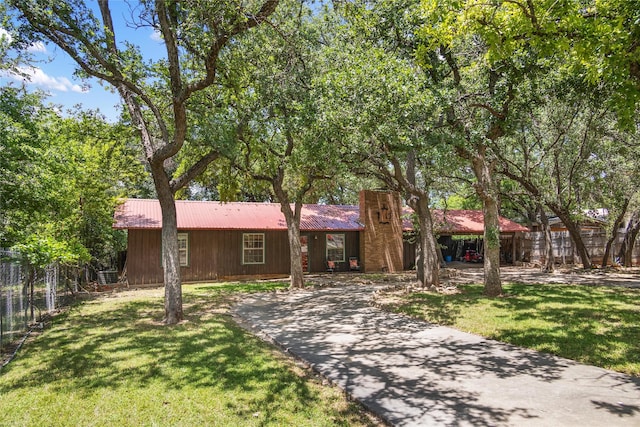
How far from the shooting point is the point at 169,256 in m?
9.06

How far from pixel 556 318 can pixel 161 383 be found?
7775 millimetres

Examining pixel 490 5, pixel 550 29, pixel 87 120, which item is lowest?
pixel 550 29

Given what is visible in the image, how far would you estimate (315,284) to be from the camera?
55.5 feet

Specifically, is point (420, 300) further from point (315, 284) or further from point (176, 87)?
point (176, 87)

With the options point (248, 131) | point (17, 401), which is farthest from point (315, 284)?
point (17, 401)

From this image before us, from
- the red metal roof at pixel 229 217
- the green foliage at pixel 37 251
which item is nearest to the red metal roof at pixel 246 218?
the red metal roof at pixel 229 217

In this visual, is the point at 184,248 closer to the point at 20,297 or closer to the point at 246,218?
the point at 246,218

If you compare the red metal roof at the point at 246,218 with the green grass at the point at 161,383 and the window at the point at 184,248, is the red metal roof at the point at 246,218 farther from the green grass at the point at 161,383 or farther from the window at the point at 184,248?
the green grass at the point at 161,383

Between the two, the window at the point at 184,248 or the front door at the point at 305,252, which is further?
the front door at the point at 305,252

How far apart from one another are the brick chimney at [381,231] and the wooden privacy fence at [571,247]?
8.74m

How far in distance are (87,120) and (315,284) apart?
398 inches

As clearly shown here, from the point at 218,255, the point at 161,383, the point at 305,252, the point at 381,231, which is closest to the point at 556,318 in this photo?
the point at 161,383

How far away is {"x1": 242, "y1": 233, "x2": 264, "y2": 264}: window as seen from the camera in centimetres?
2023

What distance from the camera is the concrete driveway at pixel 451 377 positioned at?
423 centimetres
